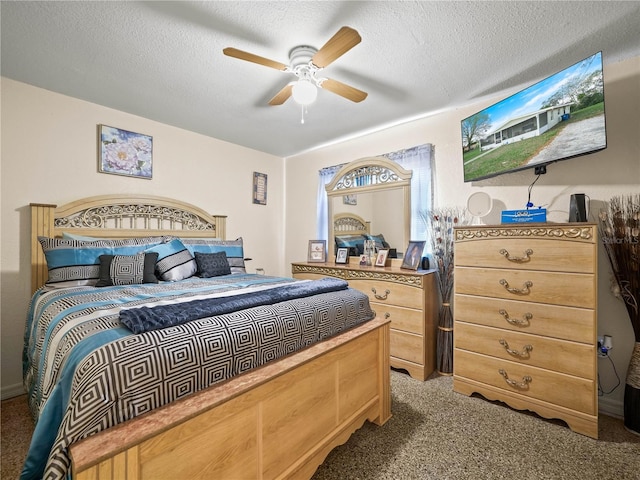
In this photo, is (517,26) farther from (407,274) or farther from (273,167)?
(273,167)

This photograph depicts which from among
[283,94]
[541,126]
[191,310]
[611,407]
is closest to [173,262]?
[191,310]

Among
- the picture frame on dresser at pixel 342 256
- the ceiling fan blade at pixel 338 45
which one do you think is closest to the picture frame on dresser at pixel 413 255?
the picture frame on dresser at pixel 342 256

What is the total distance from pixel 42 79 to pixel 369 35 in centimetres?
258

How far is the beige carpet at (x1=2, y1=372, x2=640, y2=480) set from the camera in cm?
145

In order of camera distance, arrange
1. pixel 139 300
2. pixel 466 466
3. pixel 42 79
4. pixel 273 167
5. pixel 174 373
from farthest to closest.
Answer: pixel 273 167, pixel 42 79, pixel 139 300, pixel 466 466, pixel 174 373

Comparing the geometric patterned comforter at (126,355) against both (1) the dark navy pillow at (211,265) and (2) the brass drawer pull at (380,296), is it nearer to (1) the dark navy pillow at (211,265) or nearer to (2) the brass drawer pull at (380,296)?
(1) the dark navy pillow at (211,265)

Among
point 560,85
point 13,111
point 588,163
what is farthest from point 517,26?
point 13,111

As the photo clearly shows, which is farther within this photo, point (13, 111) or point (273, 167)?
point (273, 167)

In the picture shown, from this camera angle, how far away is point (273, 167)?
429 centimetres

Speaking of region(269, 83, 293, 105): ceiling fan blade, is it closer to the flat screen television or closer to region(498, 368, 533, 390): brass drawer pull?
the flat screen television

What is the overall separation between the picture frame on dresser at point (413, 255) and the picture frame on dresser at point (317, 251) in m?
1.11

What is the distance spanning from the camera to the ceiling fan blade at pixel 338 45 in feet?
4.65

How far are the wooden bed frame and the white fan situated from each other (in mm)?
1366

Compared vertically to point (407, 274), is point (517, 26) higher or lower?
higher
